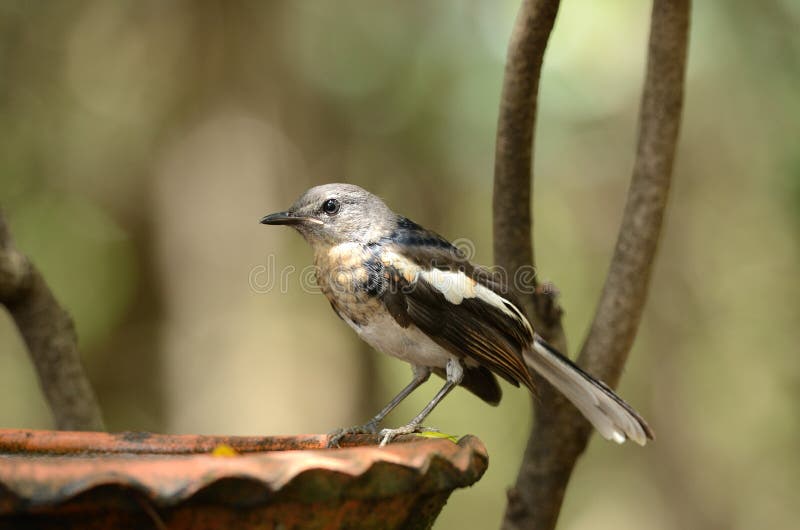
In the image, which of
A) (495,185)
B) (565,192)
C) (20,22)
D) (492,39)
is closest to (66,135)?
(20,22)

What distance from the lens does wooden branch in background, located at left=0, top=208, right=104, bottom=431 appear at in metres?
2.92

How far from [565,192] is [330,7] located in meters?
2.85

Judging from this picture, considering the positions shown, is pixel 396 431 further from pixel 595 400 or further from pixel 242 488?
pixel 242 488

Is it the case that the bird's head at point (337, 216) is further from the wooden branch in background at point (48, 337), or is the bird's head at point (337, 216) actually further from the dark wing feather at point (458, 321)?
the wooden branch in background at point (48, 337)

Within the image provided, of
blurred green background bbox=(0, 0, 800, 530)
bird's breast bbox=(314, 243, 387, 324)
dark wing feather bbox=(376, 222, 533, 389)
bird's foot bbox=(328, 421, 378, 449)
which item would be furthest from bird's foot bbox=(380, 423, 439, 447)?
blurred green background bbox=(0, 0, 800, 530)

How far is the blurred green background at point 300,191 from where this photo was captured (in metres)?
6.86

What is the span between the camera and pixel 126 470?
1516mm

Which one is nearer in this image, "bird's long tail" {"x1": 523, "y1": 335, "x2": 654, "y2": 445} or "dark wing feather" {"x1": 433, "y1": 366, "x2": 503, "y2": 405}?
"bird's long tail" {"x1": 523, "y1": 335, "x2": 654, "y2": 445}

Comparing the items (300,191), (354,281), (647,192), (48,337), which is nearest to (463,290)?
(354,281)

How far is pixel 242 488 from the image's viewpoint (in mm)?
1597

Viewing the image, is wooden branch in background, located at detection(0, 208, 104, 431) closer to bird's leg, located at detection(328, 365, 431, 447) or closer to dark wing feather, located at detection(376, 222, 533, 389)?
bird's leg, located at detection(328, 365, 431, 447)

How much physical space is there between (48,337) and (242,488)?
5.96ft

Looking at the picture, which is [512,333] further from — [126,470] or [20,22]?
[20,22]

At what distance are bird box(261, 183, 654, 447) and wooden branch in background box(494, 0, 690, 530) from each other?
0.14 m
